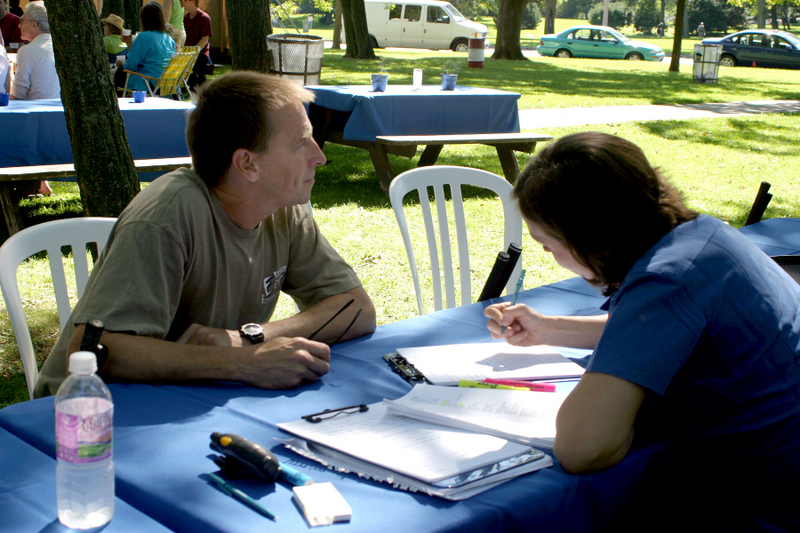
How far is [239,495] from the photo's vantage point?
3.89 feet

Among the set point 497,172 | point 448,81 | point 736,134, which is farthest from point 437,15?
point 497,172

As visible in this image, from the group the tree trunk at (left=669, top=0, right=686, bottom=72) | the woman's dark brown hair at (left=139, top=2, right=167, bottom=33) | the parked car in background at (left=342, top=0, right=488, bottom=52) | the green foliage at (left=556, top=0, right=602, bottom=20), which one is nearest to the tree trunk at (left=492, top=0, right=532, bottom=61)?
the parked car in background at (left=342, top=0, right=488, bottom=52)

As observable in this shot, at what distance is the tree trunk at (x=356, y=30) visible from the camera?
61.3ft

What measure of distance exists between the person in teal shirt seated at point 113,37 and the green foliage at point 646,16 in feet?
156

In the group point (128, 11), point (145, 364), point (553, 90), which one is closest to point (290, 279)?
point (145, 364)

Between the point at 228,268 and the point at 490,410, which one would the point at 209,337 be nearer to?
the point at 228,268

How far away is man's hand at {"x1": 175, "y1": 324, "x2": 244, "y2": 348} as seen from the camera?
1.84 m

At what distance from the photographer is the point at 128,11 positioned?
15.9 meters

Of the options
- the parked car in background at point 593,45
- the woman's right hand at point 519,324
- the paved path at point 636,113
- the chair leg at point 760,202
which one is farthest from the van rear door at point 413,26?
the woman's right hand at point 519,324

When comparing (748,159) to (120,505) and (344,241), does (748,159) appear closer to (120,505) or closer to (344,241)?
(344,241)

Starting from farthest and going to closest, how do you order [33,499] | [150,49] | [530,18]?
[530,18] → [150,49] → [33,499]

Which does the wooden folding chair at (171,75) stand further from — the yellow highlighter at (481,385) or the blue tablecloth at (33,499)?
the blue tablecloth at (33,499)

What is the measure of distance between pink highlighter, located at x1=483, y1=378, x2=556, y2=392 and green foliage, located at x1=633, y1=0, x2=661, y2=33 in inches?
2181

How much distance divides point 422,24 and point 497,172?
22392 mm
